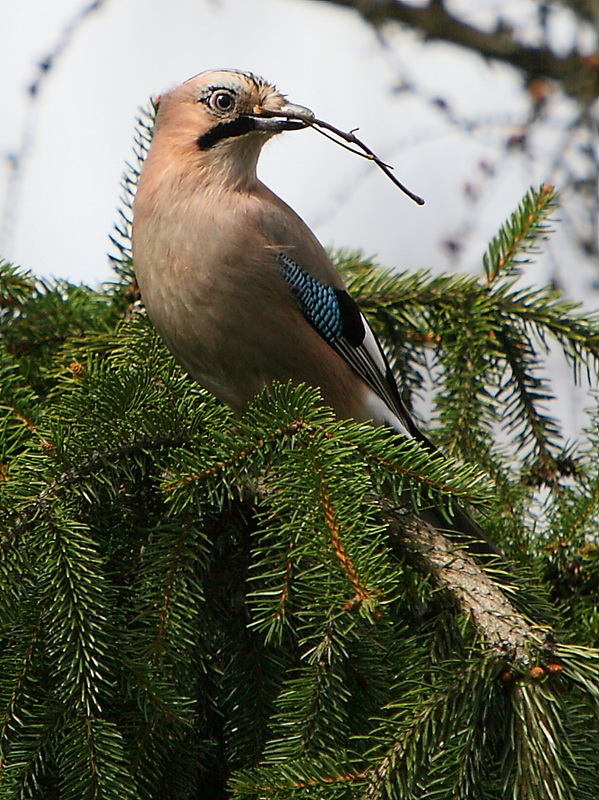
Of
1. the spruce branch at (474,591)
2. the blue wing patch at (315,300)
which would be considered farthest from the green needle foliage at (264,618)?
the blue wing patch at (315,300)

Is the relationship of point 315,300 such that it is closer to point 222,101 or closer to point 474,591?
point 222,101

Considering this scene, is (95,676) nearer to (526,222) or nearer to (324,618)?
(324,618)

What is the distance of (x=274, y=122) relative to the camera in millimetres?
3072

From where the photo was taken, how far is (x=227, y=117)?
3184 mm

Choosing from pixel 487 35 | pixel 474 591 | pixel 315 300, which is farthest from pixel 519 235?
pixel 487 35

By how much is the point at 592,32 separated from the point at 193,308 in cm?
517

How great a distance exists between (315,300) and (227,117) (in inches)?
24.8

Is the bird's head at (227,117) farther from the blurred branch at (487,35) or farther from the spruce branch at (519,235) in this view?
the blurred branch at (487,35)

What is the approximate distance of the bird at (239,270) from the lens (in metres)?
2.90

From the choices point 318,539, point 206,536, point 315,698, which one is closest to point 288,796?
point 315,698

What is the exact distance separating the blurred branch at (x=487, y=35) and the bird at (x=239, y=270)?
4022 mm

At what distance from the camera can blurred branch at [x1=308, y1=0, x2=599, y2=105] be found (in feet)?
22.6

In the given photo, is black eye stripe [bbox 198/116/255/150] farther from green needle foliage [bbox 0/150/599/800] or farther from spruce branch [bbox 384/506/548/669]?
spruce branch [bbox 384/506/548/669]

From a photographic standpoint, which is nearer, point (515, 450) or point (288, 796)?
point (288, 796)
